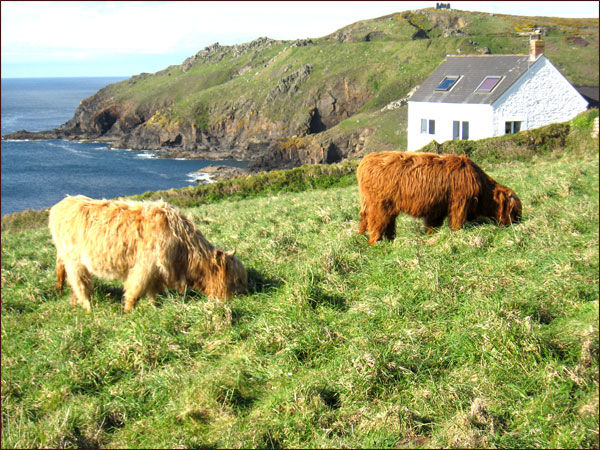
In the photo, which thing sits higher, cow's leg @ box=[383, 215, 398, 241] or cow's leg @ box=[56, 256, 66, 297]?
cow's leg @ box=[383, 215, 398, 241]

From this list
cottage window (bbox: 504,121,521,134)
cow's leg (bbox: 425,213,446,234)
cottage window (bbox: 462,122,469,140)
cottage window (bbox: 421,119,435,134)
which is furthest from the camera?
cottage window (bbox: 421,119,435,134)

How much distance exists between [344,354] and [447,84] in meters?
42.6

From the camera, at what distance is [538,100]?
131 ft

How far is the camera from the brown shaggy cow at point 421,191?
28.0 feet

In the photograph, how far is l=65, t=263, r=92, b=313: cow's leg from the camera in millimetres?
7637

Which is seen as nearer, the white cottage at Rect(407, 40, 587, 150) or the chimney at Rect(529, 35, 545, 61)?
the chimney at Rect(529, 35, 545, 61)

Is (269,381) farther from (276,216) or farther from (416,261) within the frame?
(276,216)

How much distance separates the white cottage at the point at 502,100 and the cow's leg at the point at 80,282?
37199 millimetres

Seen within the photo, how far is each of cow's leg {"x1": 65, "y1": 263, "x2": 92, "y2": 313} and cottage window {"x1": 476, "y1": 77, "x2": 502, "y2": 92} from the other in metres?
39.1

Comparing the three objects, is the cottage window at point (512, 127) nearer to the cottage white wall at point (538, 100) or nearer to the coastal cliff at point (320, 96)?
the cottage white wall at point (538, 100)

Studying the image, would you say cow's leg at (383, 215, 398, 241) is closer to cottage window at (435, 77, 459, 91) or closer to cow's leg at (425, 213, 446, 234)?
cow's leg at (425, 213, 446, 234)

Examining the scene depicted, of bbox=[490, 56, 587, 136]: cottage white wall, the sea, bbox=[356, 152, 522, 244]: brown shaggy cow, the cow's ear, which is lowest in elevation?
the sea

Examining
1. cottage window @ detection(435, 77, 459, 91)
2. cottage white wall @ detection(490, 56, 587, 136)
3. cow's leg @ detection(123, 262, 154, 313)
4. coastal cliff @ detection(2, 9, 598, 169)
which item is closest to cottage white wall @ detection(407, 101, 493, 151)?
cottage white wall @ detection(490, 56, 587, 136)

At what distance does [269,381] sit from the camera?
16.9 ft
